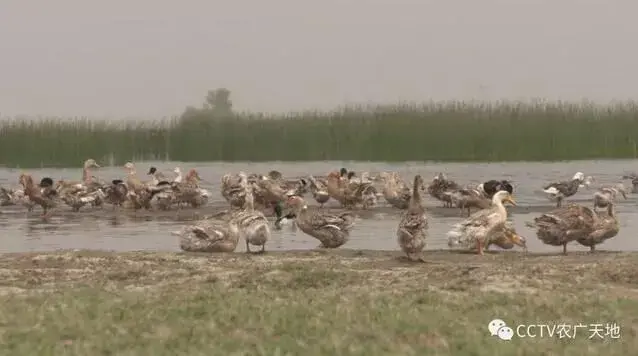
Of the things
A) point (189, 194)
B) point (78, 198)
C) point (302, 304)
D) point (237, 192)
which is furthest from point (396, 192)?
point (302, 304)

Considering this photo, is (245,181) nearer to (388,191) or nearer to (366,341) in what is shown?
(388,191)

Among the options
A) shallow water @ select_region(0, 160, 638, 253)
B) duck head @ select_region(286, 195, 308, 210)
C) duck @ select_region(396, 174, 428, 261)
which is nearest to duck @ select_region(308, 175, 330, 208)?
shallow water @ select_region(0, 160, 638, 253)

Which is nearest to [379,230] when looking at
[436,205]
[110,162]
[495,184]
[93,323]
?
[495,184]

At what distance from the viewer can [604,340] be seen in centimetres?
848

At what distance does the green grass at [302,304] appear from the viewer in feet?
27.5

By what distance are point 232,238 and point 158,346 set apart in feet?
31.3

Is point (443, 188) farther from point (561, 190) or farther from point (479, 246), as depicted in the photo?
point (479, 246)

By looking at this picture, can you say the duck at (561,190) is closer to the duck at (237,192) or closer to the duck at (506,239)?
the duck at (237,192)
